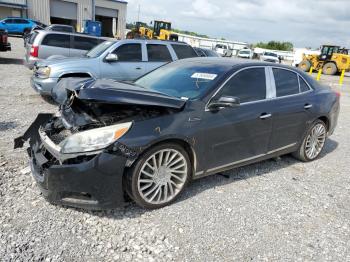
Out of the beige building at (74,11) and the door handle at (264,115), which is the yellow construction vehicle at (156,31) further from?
the door handle at (264,115)

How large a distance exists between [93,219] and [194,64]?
2.40m

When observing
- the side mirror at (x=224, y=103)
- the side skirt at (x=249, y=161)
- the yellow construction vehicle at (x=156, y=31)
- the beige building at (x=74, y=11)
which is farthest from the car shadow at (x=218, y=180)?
the beige building at (x=74, y=11)

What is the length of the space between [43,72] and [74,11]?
36846 mm

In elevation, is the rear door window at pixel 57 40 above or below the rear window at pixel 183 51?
below

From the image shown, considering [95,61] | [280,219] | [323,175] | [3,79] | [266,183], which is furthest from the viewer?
[3,79]

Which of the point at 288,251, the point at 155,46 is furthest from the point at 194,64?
the point at 155,46

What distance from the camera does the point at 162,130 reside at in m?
3.26

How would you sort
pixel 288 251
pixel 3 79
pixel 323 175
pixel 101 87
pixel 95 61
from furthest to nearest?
pixel 3 79 < pixel 95 61 < pixel 323 175 < pixel 101 87 < pixel 288 251

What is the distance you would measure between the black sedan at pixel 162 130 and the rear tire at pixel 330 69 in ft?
88.9

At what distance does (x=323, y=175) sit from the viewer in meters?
4.83

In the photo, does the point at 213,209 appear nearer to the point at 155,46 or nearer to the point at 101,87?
the point at 101,87

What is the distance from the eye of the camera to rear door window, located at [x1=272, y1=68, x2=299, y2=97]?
4.52m

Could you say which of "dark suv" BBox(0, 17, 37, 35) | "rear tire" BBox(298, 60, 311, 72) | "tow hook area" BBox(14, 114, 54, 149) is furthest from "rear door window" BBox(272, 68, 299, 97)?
"dark suv" BBox(0, 17, 37, 35)

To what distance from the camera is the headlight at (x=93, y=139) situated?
9.91ft
